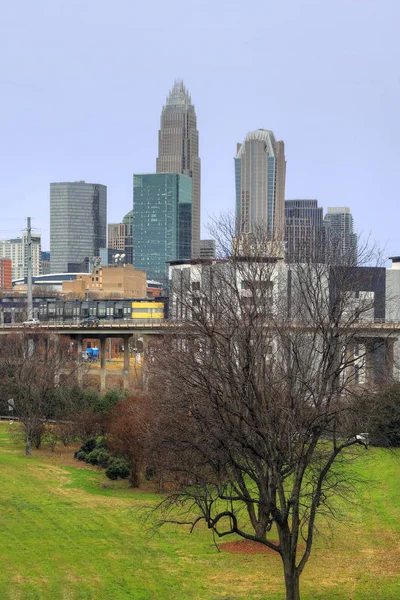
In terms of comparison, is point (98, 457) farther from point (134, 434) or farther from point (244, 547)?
point (244, 547)

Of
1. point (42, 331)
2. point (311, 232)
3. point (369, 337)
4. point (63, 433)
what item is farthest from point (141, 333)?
point (369, 337)

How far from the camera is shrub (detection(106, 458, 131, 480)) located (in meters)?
47.5

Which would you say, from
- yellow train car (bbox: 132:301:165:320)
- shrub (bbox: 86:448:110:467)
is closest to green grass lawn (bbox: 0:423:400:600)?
shrub (bbox: 86:448:110:467)

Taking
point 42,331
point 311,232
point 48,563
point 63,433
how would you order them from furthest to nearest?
point 42,331, point 63,433, point 311,232, point 48,563

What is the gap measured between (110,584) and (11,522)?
31.5 ft

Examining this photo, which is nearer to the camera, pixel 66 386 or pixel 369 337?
pixel 369 337

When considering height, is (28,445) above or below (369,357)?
below

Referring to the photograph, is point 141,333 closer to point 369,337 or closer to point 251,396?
point 369,337

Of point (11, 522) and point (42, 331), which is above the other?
point (42, 331)

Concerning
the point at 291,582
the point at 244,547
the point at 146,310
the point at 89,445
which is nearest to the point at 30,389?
the point at 89,445

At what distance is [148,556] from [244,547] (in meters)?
3.95

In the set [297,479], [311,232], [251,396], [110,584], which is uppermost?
[311,232]

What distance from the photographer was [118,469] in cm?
4753

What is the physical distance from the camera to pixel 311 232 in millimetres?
51219
